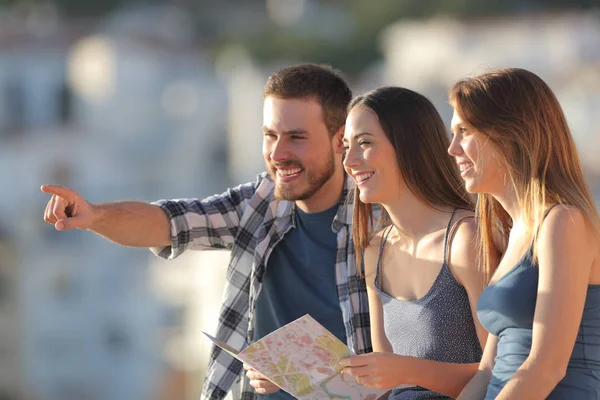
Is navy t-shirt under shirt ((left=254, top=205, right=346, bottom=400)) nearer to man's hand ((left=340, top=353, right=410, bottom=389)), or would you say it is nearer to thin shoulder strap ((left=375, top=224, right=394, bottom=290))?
thin shoulder strap ((left=375, top=224, right=394, bottom=290))

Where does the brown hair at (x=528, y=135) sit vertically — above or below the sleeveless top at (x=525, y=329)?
above

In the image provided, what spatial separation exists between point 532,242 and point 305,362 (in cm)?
41

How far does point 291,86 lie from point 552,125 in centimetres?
95

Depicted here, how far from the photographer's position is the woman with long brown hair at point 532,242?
76.2 inches

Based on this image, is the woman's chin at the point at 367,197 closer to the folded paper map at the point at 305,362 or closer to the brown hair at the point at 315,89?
the folded paper map at the point at 305,362

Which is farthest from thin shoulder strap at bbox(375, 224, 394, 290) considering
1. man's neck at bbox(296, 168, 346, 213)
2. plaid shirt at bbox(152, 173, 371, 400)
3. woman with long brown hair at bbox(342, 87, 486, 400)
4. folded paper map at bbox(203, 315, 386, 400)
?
man's neck at bbox(296, 168, 346, 213)

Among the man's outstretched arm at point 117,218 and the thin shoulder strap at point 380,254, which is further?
the man's outstretched arm at point 117,218

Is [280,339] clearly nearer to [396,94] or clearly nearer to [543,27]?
[396,94]

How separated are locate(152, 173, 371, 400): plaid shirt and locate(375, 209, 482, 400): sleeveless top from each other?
1.83ft

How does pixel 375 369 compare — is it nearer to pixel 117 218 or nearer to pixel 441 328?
pixel 441 328

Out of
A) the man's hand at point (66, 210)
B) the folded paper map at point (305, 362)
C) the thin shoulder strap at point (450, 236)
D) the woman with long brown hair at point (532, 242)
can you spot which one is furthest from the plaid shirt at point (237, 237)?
the woman with long brown hair at point (532, 242)

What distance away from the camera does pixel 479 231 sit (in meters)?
2.24

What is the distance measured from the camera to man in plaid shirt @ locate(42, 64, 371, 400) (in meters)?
2.85

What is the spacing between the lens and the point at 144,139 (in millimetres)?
34812
